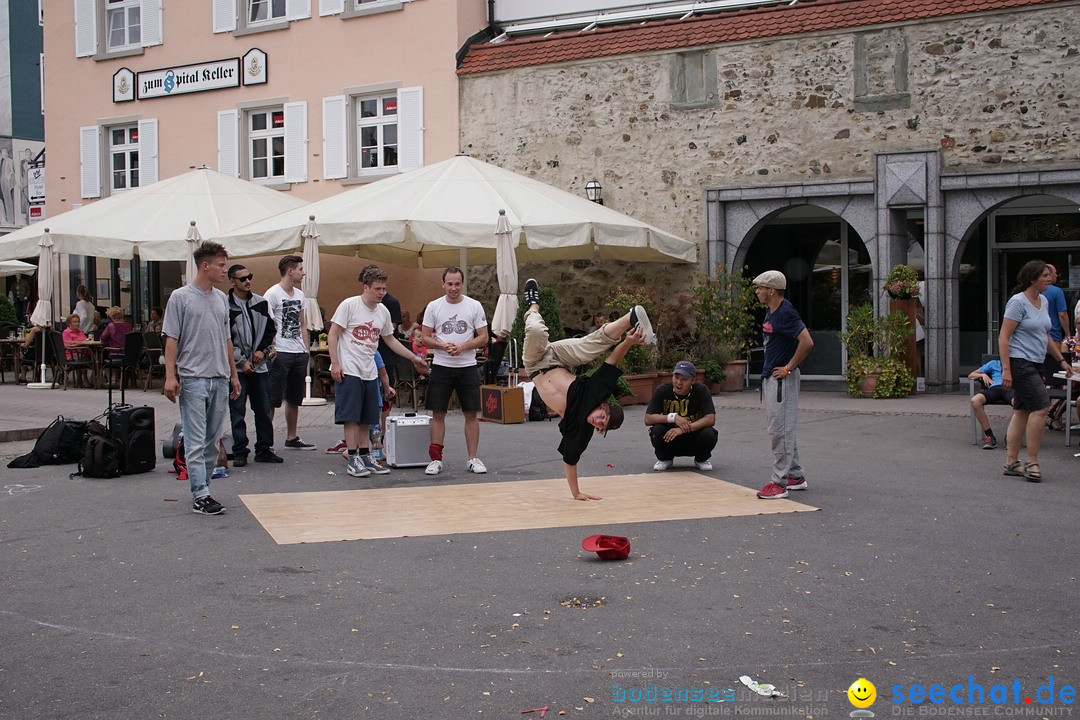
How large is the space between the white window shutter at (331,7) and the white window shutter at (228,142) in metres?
2.81

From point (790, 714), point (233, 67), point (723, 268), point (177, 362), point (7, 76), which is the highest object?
point (7, 76)

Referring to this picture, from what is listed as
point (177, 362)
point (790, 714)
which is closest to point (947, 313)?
point (177, 362)

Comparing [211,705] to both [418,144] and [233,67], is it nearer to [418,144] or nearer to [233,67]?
[418,144]

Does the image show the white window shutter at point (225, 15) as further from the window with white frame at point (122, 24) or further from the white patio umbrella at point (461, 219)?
the white patio umbrella at point (461, 219)

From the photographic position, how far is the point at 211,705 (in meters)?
4.26

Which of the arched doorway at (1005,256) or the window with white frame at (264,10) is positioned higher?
the window with white frame at (264,10)

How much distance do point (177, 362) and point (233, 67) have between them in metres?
16.4

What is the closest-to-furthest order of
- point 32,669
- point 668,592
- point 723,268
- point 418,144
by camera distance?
point 32,669
point 668,592
point 723,268
point 418,144

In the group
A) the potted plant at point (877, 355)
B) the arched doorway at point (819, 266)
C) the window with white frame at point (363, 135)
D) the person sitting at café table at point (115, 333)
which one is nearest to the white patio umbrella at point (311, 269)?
the person sitting at café table at point (115, 333)

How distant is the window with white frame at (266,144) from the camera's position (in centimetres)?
2294

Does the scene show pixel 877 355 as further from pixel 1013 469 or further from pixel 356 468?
pixel 356 468

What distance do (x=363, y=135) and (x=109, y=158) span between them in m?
6.77

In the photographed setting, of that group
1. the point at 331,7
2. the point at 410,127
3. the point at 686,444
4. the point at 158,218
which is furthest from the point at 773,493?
the point at 331,7

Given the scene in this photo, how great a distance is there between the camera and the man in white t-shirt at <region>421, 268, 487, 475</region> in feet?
32.5
